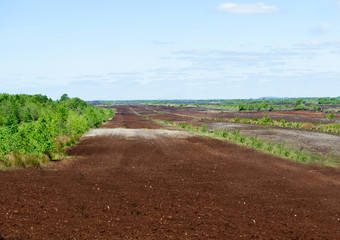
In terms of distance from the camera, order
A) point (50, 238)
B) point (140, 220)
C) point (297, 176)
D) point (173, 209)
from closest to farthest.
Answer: point (50, 238) → point (140, 220) → point (173, 209) → point (297, 176)

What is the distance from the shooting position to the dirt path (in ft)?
32.9

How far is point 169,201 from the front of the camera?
1273cm

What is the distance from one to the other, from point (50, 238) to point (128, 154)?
598 inches

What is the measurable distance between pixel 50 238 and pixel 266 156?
19.3 m

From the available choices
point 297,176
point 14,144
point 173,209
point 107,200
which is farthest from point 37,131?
point 297,176

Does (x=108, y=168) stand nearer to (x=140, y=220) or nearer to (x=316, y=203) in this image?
Answer: (x=140, y=220)

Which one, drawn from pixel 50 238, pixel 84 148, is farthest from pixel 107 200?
pixel 84 148

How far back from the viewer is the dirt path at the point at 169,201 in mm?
10039

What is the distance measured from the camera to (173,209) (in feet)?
39.0

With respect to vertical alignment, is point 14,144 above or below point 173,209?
above

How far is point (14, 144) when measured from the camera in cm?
1881

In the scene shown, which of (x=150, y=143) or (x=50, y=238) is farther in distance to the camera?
(x=150, y=143)

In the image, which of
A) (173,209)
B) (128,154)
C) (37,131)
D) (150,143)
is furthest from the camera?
(150,143)

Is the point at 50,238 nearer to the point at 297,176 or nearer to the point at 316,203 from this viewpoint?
the point at 316,203
